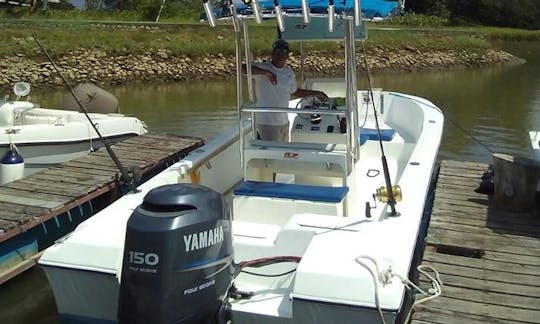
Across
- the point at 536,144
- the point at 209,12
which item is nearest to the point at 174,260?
the point at 209,12

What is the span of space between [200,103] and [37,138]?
9.94 m

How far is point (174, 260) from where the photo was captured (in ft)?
10.0

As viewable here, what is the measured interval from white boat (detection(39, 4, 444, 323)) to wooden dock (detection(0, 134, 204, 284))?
1484 mm

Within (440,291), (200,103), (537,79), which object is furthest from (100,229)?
(537,79)

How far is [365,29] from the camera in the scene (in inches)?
255

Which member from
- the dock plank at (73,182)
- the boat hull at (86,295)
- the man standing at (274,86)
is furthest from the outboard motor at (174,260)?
the dock plank at (73,182)

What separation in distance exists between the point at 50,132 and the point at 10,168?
101cm

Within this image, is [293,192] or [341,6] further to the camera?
[341,6]

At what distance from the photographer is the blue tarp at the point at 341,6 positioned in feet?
15.2

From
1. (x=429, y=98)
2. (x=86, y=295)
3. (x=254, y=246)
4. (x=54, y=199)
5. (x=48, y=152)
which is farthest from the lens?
(x=429, y=98)

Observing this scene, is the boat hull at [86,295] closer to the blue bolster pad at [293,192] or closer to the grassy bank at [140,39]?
the blue bolster pad at [293,192]

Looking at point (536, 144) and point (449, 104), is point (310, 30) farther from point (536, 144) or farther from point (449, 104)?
point (449, 104)

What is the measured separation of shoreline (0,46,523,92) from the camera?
63.5 feet

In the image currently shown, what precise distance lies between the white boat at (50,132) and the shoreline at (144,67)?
9107 millimetres
